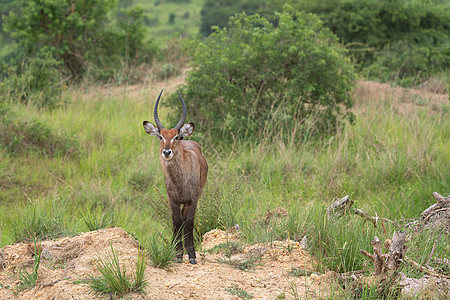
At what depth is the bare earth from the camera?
3902 millimetres

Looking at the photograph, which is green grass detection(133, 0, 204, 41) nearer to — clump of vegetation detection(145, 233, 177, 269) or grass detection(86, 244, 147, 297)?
clump of vegetation detection(145, 233, 177, 269)

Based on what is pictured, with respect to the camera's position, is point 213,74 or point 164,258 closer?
point 164,258

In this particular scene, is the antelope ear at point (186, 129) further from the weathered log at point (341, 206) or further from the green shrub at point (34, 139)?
the green shrub at point (34, 139)

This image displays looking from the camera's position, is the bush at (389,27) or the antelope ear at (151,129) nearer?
the antelope ear at (151,129)

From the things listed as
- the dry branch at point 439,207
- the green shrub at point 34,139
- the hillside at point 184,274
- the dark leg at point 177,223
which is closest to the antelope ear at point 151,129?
the dark leg at point 177,223

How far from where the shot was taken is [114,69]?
527 inches

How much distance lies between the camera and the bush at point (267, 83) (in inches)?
365

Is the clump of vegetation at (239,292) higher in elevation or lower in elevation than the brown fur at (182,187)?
lower

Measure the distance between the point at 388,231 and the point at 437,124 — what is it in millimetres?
5215

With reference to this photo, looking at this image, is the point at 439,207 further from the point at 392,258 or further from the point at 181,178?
the point at 181,178

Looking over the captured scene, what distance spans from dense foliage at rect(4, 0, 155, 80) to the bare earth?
8.83 meters

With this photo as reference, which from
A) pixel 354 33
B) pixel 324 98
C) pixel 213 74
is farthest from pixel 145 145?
pixel 354 33

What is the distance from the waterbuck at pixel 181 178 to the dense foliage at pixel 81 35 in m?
8.65

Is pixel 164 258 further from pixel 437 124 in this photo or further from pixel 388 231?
pixel 437 124
